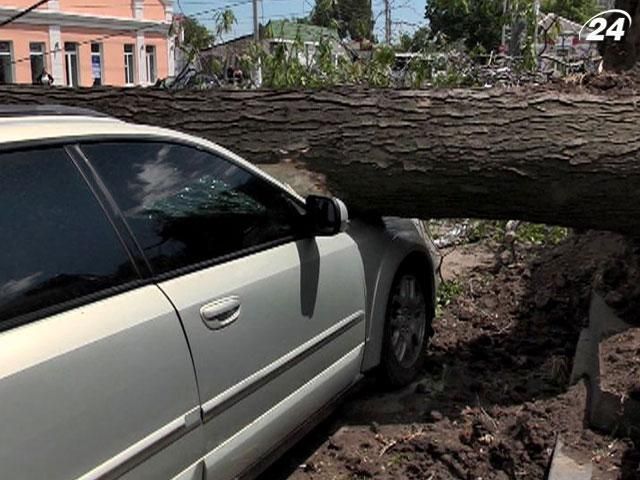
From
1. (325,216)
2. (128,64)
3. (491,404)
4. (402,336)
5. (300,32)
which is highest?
(128,64)

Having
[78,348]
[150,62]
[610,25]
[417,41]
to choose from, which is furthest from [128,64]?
[78,348]

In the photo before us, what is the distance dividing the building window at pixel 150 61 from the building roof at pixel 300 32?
3728 cm

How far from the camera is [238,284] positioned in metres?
2.92

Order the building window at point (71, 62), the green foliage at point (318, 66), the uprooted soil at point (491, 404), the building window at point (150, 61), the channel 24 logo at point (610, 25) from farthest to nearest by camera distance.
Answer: the building window at point (150, 61) < the building window at point (71, 62) < the green foliage at point (318, 66) < the channel 24 logo at point (610, 25) < the uprooted soil at point (491, 404)

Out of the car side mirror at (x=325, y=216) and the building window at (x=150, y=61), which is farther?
the building window at (x=150, y=61)

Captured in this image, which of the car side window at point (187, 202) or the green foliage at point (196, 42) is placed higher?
the green foliage at point (196, 42)

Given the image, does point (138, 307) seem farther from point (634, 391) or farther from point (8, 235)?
point (634, 391)

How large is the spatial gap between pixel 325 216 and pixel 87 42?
3970cm

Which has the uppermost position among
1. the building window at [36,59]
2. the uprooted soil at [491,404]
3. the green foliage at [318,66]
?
the building window at [36,59]

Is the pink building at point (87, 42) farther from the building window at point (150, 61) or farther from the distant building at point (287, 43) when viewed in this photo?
the distant building at point (287, 43)

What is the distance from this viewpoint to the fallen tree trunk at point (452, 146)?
439 cm

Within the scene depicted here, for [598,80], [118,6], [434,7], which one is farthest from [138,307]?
[118,6]

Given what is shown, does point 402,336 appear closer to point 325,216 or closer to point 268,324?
point 325,216

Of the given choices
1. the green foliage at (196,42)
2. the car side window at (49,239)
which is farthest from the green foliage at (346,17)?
the car side window at (49,239)
